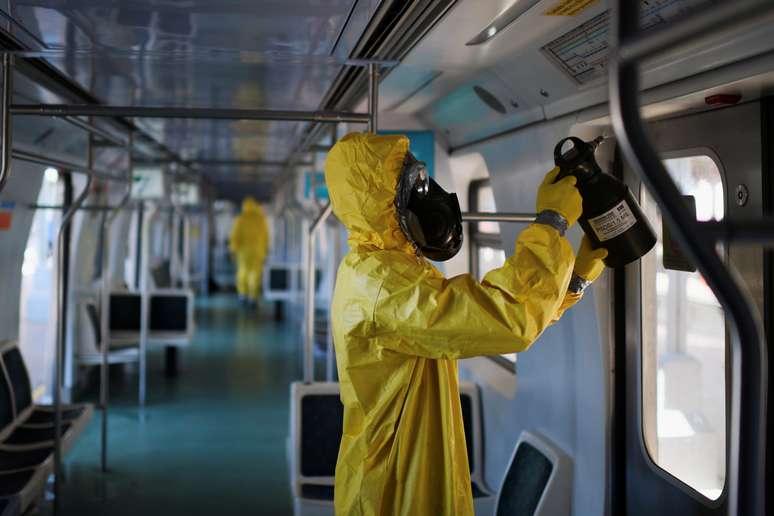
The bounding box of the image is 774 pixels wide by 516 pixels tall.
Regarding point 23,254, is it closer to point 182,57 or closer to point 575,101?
point 182,57

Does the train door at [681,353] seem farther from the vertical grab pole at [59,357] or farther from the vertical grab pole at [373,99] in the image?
the vertical grab pole at [59,357]

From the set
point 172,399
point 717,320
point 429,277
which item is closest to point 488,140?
point 717,320

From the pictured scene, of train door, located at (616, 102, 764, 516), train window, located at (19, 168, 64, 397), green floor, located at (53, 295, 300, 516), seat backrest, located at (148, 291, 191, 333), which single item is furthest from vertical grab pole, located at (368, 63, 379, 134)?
seat backrest, located at (148, 291, 191, 333)

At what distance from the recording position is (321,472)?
3.66 m

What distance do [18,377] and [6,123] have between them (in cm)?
274

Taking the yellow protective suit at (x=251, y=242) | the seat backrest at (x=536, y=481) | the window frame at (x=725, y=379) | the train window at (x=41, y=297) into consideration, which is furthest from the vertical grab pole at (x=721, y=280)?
the yellow protective suit at (x=251, y=242)

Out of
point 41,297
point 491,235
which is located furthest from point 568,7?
point 41,297

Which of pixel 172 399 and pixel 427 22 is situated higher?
pixel 427 22

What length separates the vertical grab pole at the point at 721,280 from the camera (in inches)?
39.3

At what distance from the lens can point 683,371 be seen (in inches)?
111

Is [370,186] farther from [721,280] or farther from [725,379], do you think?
[721,280]

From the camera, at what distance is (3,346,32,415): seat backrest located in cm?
489

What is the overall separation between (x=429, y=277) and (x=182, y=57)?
175 cm

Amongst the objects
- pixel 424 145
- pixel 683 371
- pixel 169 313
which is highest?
pixel 424 145
